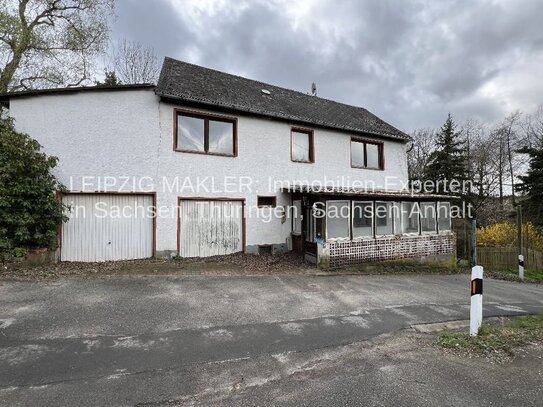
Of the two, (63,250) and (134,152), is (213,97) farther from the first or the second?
(63,250)

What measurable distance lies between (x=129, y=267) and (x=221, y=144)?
5.39 meters

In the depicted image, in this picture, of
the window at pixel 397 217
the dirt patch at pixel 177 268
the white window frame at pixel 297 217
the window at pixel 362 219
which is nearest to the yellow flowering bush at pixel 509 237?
the window at pixel 397 217

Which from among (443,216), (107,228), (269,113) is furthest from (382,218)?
(107,228)

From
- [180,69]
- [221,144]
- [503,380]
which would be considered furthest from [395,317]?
[180,69]

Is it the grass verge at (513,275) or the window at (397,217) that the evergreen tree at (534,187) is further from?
the window at (397,217)

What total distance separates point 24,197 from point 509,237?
20.9 metres

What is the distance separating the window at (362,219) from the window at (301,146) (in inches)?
129

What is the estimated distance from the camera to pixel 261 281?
8031 millimetres

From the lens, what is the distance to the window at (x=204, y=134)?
35.0ft

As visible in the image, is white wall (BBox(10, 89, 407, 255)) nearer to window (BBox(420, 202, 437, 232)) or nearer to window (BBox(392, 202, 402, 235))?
window (BBox(392, 202, 402, 235))

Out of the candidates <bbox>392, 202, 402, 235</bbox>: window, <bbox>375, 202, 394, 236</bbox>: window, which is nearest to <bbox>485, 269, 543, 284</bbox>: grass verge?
<bbox>392, 202, 402, 235</bbox>: window

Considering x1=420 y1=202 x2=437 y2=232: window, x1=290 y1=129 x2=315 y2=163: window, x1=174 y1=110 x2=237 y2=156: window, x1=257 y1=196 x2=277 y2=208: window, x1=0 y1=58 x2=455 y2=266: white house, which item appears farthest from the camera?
x1=290 y1=129 x2=315 y2=163: window

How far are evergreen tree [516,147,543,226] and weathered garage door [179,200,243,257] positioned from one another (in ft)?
62.2

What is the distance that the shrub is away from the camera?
7.98m
